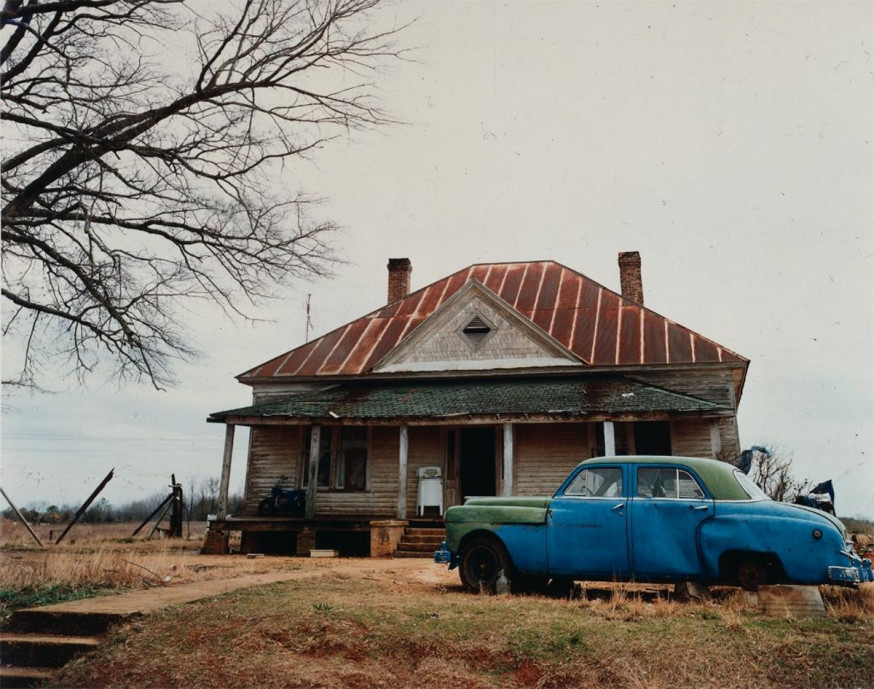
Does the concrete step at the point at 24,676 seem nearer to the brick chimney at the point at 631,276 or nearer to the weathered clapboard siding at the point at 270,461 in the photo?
the weathered clapboard siding at the point at 270,461

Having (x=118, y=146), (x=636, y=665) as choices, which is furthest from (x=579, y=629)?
(x=118, y=146)

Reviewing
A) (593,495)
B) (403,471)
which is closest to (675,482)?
(593,495)

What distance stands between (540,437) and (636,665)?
42.3 ft

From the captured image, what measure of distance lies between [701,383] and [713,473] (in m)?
10.9

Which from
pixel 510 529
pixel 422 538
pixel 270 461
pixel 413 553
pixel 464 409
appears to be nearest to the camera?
pixel 510 529

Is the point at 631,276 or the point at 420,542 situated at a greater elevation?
the point at 631,276

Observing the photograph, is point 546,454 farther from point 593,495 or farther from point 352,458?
point 593,495

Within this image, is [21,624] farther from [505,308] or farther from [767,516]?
[505,308]

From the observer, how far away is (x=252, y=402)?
2036 cm

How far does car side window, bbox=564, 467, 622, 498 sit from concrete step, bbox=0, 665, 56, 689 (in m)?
5.23

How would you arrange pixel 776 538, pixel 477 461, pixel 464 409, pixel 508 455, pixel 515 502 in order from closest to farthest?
pixel 776 538 → pixel 515 502 → pixel 508 455 → pixel 464 409 → pixel 477 461

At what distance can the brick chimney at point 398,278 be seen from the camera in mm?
24094

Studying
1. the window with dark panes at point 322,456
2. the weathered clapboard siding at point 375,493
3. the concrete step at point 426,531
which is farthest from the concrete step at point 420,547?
the window with dark panes at point 322,456

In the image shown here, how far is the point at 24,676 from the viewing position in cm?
560
